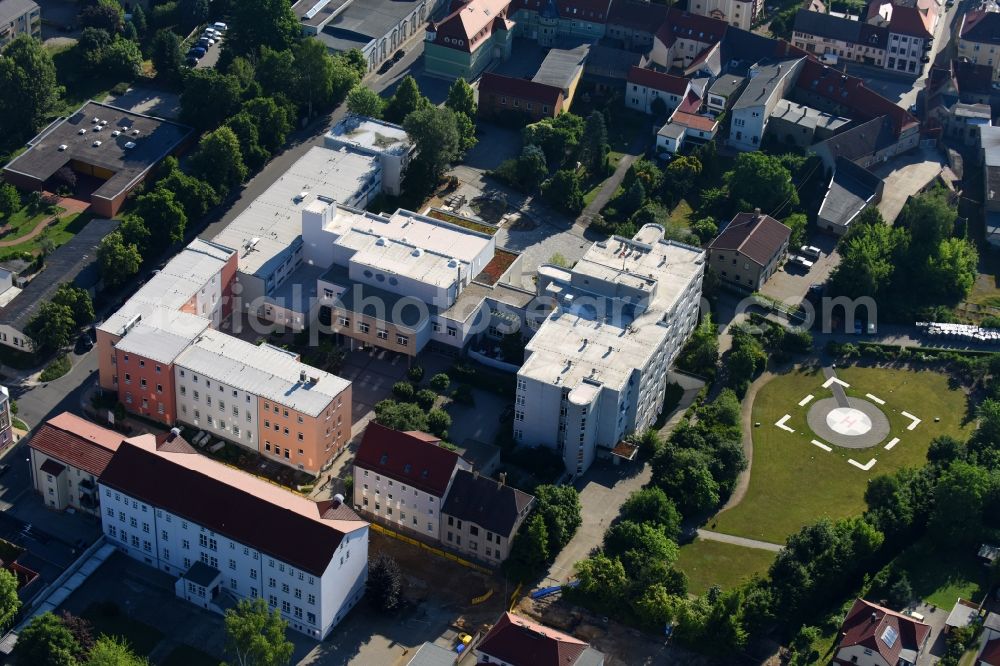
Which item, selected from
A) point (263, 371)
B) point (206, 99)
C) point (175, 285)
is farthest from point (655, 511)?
point (206, 99)

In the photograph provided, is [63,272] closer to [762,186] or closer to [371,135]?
[371,135]

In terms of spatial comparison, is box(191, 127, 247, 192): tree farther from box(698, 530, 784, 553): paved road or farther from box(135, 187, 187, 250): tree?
box(698, 530, 784, 553): paved road

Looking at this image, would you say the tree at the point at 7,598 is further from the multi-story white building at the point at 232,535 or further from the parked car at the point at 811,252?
the parked car at the point at 811,252

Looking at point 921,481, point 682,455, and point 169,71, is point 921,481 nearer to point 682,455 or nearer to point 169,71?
point 682,455

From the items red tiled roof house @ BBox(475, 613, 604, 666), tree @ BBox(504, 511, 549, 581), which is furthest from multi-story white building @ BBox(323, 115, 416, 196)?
red tiled roof house @ BBox(475, 613, 604, 666)

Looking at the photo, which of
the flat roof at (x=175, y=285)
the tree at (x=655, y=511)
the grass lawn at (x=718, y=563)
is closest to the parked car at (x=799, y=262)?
the grass lawn at (x=718, y=563)
